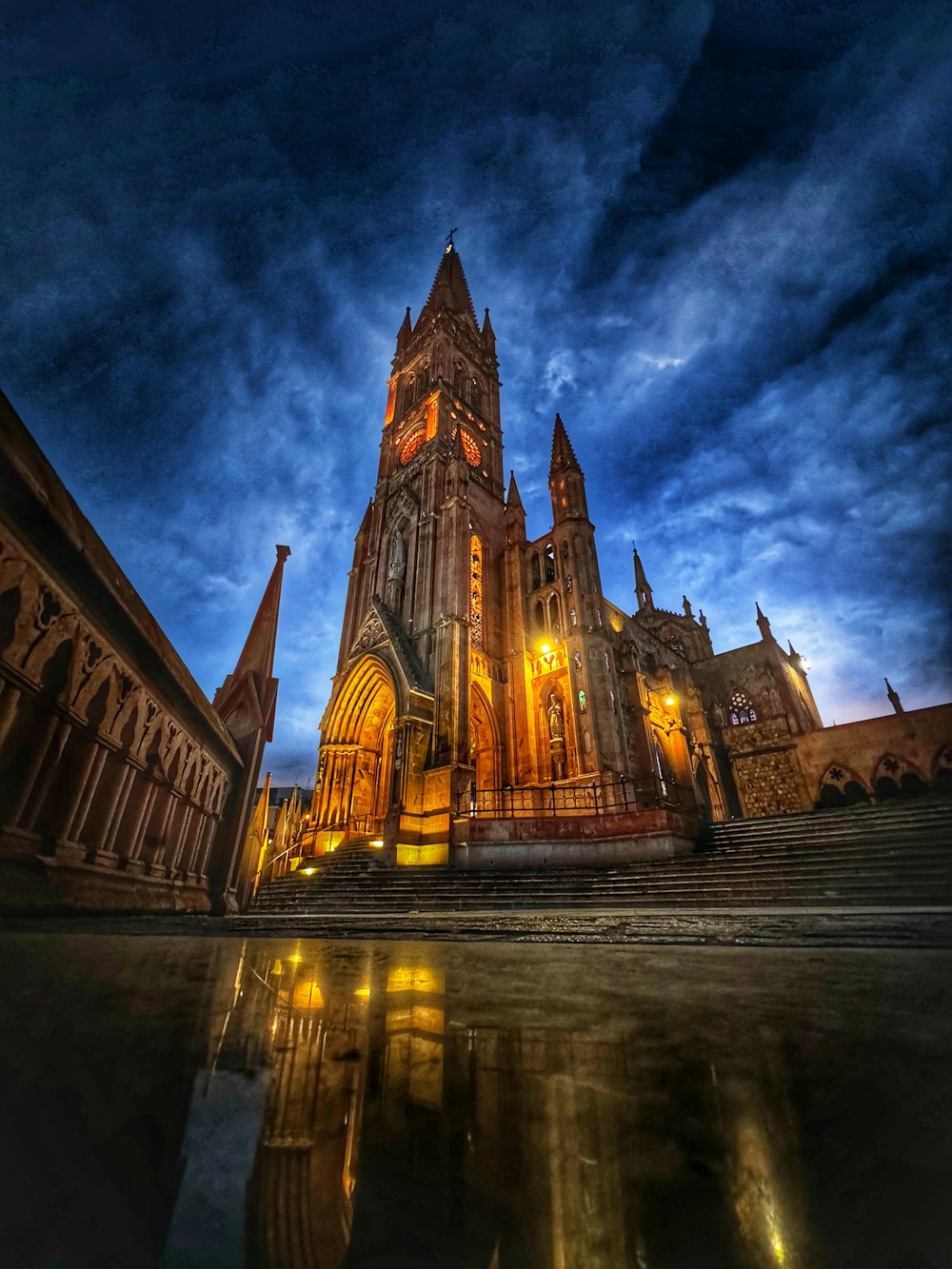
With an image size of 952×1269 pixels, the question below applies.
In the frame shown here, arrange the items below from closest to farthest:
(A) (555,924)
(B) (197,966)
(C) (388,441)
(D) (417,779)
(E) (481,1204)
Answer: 1. (E) (481,1204)
2. (B) (197,966)
3. (A) (555,924)
4. (D) (417,779)
5. (C) (388,441)

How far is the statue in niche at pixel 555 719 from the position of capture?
65.4 feet

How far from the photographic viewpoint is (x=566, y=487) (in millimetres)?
24578

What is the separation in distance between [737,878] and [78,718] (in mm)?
10160

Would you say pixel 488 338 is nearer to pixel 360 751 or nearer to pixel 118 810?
pixel 360 751

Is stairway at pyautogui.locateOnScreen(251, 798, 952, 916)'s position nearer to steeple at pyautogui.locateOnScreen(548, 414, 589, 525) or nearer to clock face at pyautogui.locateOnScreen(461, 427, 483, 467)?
steeple at pyautogui.locateOnScreen(548, 414, 589, 525)

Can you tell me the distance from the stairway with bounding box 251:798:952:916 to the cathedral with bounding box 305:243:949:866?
1.54 metres

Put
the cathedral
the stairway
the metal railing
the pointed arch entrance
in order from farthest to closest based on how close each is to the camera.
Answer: the pointed arch entrance, the cathedral, the metal railing, the stairway

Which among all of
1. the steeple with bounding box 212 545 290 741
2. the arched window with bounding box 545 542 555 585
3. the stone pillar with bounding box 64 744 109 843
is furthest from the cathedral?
the stone pillar with bounding box 64 744 109 843

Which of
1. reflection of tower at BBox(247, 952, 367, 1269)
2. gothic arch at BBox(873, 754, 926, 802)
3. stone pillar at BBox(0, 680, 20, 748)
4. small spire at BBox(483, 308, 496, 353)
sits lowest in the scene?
reflection of tower at BBox(247, 952, 367, 1269)

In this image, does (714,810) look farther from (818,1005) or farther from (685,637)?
(818,1005)

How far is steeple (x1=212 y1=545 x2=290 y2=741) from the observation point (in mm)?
6016

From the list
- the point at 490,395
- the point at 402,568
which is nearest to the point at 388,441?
the point at 490,395

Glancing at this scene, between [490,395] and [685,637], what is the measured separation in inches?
857

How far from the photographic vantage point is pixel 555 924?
489 centimetres
